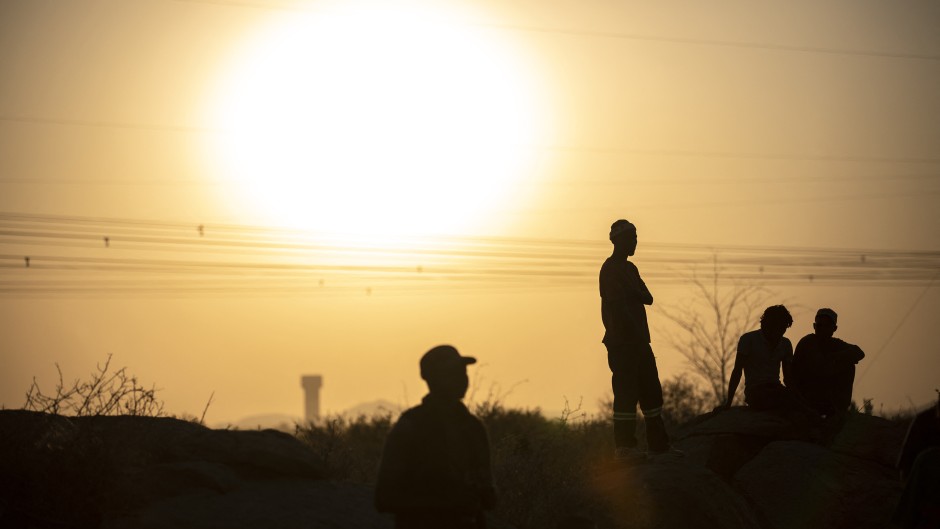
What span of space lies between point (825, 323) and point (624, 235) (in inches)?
166

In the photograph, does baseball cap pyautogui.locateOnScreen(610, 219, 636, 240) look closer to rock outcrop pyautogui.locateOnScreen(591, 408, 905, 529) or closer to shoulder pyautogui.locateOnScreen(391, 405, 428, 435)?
rock outcrop pyautogui.locateOnScreen(591, 408, 905, 529)

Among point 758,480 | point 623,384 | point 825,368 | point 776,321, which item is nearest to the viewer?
point 623,384

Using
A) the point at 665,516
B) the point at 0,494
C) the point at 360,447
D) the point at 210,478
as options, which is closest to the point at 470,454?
the point at 665,516

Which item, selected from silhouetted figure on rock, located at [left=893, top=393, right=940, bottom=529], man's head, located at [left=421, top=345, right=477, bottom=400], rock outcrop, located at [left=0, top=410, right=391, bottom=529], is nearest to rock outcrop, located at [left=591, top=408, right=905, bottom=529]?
rock outcrop, located at [left=0, top=410, right=391, bottom=529]

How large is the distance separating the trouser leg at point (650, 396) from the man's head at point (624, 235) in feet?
3.99

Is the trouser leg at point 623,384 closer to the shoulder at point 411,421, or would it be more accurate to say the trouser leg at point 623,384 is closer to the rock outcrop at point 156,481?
the rock outcrop at point 156,481

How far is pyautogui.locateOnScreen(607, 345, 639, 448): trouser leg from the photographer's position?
14586 mm

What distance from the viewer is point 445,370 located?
29.9 ft

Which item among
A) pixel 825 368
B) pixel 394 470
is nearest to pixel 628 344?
pixel 825 368

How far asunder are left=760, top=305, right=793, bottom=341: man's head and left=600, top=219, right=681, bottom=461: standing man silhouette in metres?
2.22

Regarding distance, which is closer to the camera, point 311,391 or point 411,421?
point 411,421

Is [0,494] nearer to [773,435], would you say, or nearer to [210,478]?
[210,478]

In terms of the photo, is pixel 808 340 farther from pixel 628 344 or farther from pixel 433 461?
pixel 433 461

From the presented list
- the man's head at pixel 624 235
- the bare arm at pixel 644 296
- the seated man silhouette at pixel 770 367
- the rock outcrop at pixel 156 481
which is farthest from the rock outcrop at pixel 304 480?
the man's head at pixel 624 235
